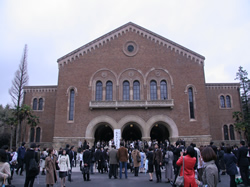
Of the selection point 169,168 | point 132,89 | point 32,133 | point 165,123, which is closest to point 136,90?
point 132,89

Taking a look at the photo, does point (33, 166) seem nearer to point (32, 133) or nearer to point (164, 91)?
point (164, 91)

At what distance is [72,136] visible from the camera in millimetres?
27281

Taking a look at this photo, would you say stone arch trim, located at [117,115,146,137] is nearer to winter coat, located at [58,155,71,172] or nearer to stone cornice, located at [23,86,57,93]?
stone cornice, located at [23,86,57,93]

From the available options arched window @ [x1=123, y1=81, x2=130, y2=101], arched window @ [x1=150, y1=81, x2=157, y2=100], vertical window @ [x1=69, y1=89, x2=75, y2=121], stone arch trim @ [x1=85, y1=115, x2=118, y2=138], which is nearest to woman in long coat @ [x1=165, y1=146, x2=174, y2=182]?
stone arch trim @ [x1=85, y1=115, x2=118, y2=138]

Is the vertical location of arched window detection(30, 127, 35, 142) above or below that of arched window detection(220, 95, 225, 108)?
below

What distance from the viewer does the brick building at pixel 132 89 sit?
27.2 meters

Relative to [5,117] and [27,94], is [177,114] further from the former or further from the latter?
[5,117]

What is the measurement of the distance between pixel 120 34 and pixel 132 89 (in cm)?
745

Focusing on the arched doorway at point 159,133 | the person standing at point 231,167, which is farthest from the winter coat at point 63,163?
the arched doorway at point 159,133

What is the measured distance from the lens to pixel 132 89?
93.5 ft

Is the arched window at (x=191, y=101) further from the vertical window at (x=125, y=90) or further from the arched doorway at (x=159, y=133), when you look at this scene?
the vertical window at (x=125, y=90)

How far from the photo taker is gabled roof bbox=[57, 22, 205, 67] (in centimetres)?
2931

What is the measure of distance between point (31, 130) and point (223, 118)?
26.8m

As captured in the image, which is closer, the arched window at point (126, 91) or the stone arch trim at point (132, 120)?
the stone arch trim at point (132, 120)
